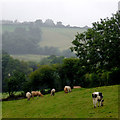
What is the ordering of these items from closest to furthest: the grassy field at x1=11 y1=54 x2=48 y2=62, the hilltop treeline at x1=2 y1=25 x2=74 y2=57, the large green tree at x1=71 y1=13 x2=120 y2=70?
the large green tree at x1=71 y1=13 x2=120 y2=70 → the hilltop treeline at x1=2 y1=25 x2=74 y2=57 → the grassy field at x1=11 y1=54 x2=48 y2=62

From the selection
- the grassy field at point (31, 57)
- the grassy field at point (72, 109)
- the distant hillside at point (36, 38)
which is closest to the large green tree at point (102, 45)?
the grassy field at point (72, 109)

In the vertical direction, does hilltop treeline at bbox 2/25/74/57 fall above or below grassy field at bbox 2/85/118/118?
above

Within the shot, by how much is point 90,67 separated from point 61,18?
235ft

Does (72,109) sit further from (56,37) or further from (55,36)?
(56,37)

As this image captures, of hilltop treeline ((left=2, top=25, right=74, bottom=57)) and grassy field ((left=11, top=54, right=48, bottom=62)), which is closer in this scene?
hilltop treeline ((left=2, top=25, right=74, bottom=57))

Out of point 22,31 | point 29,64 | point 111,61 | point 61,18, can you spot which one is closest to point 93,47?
point 111,61

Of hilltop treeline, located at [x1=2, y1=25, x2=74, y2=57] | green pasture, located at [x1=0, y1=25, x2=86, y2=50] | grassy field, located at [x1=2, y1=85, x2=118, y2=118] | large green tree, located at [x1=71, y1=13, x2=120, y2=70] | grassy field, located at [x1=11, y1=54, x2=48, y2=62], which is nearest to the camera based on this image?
grassy field, located at [x1=2, y1=85, x2=118, y2=118]

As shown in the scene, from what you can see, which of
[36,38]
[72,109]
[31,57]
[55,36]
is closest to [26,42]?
[31,57]

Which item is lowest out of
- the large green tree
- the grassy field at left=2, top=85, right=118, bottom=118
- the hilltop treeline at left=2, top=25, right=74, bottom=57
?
the grassy field at left=2, top=85, right=118, bottom=118

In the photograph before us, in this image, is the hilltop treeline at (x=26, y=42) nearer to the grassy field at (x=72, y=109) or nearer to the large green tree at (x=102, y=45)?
the large green tree at (x=102, y=45)

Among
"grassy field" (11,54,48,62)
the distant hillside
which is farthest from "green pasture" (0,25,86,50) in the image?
"grassy field" (11,54,48,62)

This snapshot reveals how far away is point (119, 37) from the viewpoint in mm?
30922

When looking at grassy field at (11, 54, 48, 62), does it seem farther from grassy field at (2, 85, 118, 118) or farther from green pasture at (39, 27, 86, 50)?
grassy field at (2, 85, 118, 118)

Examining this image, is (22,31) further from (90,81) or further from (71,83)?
(90,81)
